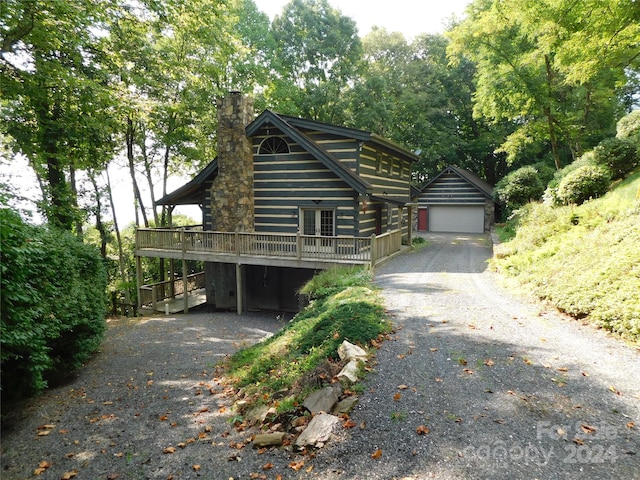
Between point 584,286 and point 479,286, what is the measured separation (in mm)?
3456

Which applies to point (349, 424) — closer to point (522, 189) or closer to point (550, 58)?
point (522, 189)

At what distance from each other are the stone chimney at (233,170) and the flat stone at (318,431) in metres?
14.1

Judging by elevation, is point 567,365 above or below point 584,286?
below

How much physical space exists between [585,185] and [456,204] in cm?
1878

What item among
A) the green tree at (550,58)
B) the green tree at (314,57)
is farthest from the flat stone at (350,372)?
the green tree at (314,57)

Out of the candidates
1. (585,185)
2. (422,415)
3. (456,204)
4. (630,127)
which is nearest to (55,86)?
(422,415)

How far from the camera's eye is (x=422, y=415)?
5.09 m

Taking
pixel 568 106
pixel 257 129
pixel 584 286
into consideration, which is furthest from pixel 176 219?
pixel 584 286

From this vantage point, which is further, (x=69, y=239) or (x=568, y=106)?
(x=568, y=106)

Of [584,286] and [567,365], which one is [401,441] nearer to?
[567,365]

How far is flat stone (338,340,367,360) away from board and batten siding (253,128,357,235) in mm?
10829

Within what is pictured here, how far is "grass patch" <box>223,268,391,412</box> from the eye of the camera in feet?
21.4

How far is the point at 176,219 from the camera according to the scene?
43781 mm

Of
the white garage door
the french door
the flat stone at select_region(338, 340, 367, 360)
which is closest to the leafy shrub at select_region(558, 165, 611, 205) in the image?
the french door
